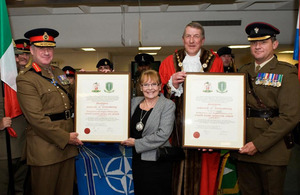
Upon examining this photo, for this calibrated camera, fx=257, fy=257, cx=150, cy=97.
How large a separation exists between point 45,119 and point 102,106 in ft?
1.67

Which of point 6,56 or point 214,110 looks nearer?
point 214,110

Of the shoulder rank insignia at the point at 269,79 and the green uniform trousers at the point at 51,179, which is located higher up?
the shoulder rank insignia at the point at 269,79

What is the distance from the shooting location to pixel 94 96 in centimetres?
242

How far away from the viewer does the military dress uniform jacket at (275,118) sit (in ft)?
6.82

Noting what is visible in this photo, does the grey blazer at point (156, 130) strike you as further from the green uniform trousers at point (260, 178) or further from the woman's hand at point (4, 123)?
the woman's hand at point (4, 123)

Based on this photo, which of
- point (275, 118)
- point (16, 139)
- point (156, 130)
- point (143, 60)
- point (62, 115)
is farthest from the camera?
point (143, 60)

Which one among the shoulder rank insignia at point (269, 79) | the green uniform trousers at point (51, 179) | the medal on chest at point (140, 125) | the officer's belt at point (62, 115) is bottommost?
the green uniform trousers at point (51, 179)

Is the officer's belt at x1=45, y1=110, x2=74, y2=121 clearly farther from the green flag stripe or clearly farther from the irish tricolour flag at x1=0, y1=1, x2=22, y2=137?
the green flag stripe

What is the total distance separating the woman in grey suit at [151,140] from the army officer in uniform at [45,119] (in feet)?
1.93

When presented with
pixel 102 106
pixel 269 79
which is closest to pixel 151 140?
pixel 102 106

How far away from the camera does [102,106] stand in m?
2.42

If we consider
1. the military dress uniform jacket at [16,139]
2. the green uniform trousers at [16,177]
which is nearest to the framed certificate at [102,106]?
the military dress uniform jacket at [16,139]

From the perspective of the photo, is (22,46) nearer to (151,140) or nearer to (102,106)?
(102,106)

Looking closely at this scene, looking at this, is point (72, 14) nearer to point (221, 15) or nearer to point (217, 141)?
point (221, 15)
